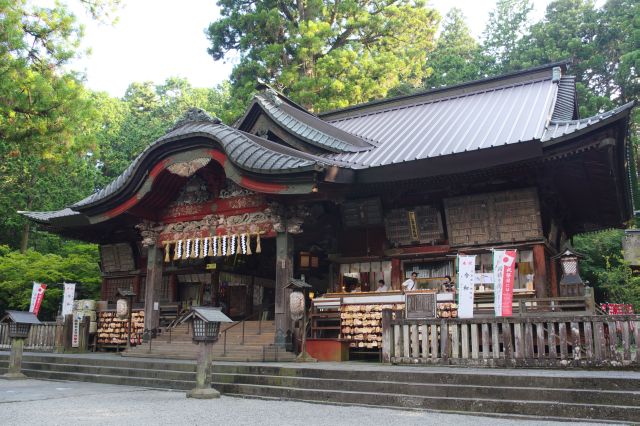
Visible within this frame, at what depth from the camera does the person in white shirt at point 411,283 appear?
12.7 metres

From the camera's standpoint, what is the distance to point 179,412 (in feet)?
23.2

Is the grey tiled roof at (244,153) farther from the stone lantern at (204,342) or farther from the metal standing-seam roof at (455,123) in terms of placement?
the stone lantern at (204,342)

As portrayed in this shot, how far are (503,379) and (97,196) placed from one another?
1229 cm

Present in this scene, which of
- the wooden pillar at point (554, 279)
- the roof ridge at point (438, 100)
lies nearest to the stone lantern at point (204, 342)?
the wooden pillar at point (554, 279)

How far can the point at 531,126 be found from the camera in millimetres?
12672

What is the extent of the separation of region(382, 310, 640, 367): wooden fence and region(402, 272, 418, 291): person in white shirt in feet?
8.74

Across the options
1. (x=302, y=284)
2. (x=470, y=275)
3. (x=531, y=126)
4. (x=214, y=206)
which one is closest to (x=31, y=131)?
(x=214, y=206)

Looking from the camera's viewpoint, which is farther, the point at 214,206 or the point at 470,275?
the point at 214,206

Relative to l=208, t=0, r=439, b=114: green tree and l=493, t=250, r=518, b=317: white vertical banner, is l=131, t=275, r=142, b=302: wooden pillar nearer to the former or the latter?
l=208, t=0, r=439, b=114: green tree

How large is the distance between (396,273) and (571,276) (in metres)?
4.27

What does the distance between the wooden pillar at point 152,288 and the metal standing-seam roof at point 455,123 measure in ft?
18.9

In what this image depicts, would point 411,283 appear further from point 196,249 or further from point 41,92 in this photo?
point 41,92

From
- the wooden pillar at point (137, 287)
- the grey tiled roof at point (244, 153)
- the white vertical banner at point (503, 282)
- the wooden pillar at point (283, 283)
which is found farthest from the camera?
the wooden pillar at point (137, 287)

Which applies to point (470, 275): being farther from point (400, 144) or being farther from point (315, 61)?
point (315, 61)
